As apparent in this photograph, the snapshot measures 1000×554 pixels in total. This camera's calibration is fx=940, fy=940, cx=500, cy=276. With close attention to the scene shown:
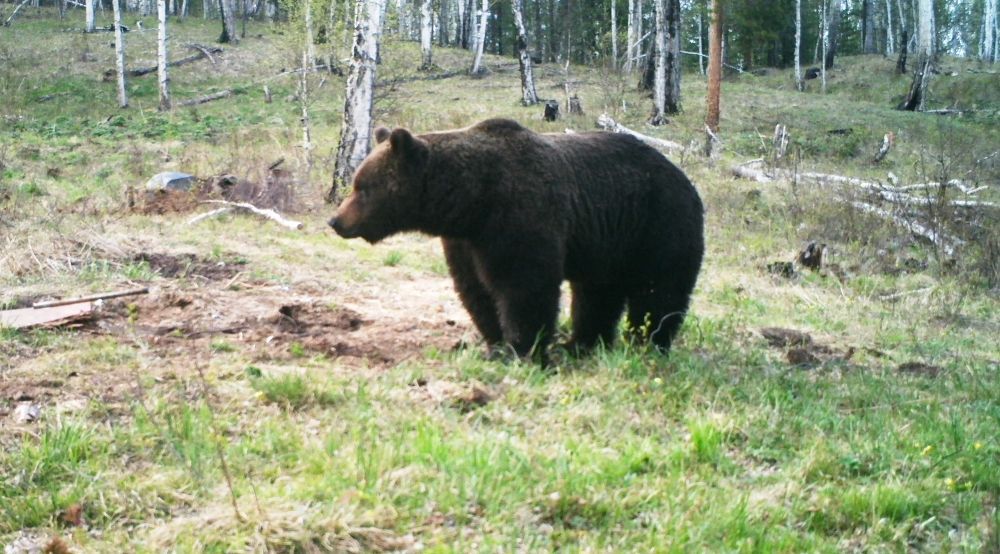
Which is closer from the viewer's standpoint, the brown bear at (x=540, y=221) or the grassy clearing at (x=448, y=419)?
the grassy clearing at (x=448, y=419)

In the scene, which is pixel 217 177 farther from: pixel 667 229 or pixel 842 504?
pixel 842 504

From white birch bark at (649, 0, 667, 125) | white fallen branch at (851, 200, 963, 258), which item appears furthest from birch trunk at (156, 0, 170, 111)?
white fallen branch at (851, 200, 963, 258)

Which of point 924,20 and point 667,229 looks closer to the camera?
point 667,229

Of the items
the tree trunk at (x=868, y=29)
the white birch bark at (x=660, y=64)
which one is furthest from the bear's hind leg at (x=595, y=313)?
the tree trunk at (x=868, y=29)

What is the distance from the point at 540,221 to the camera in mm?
6910

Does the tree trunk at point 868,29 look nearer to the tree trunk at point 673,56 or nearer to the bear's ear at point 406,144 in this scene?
the tree trunk at point 673,56

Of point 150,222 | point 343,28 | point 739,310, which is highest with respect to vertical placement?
point 343,28

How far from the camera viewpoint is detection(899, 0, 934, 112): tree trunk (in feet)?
97.7

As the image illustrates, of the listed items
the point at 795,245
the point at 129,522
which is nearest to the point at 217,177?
the point at 795,245

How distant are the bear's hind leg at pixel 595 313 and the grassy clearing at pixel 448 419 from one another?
0.68 meters

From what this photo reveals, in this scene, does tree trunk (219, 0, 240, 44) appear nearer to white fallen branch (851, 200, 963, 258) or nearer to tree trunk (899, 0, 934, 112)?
tree trunk (899, 0, 934, 112)

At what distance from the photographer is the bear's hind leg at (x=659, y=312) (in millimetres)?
7746

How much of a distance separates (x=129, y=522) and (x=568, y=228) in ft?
13.5

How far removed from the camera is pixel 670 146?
22.4 meters
